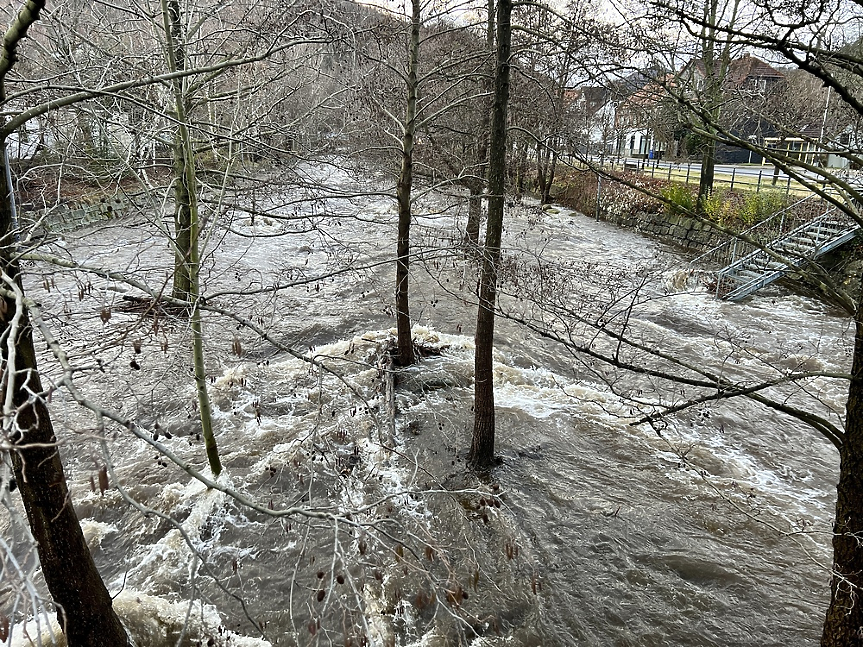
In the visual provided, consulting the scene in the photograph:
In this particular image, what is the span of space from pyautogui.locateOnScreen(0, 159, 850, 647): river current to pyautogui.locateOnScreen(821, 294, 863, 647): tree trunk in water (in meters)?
0.35

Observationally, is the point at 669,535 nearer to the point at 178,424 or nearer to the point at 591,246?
the point at 178,424

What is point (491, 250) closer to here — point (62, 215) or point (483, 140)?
point (62, 215)

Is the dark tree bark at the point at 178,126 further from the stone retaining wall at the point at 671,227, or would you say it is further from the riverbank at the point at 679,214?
the stone retaining wall at the point at 671,227

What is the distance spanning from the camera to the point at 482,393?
26.7 feet

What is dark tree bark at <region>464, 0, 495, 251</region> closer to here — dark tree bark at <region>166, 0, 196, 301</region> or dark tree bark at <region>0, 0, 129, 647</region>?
dark tree bark at <region>166, 0, 196, 301</region>

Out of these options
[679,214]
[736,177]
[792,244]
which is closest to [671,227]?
[792,244]

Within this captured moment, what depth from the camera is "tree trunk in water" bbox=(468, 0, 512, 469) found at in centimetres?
690

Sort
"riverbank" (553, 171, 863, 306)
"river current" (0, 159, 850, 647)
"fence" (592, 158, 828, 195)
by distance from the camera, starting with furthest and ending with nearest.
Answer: "fence" (592, 158, 828, 195), "riverbank" (553, 171, 863, 306), "river current" (0, 159, 850, 647)

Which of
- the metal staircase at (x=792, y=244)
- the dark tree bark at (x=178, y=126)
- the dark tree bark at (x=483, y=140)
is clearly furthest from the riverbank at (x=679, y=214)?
the dark tree bark at (x=178, y=126)

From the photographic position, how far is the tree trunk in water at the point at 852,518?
174 inches

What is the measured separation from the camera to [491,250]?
22.7 ft

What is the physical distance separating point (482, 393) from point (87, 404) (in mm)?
5877

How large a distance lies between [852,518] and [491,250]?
4.30 metres

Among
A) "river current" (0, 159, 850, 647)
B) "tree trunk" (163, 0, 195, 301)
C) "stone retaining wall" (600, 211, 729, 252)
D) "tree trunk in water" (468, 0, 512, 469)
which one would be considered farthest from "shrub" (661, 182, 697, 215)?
"tree trunk" (163, 0, 195, 301)
